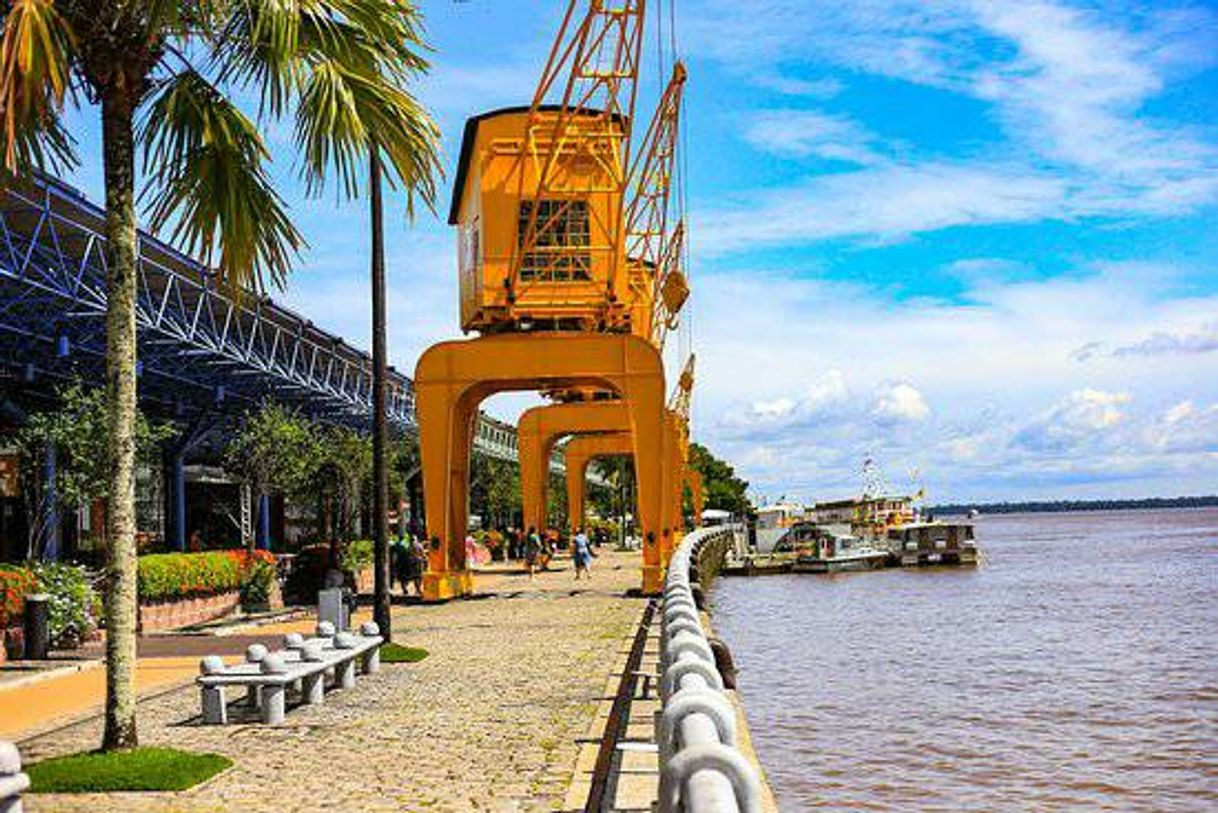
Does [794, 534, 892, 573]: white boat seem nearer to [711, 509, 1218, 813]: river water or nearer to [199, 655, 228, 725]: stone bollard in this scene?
[711, 509, 1218, 813]: river water

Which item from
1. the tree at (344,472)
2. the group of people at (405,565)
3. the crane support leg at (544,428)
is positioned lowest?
the group of people at (405,565)

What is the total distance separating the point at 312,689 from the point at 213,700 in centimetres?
159

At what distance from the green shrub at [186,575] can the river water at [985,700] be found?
11541 millimetres

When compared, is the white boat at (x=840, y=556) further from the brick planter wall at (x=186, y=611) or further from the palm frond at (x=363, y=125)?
the palm frond at (x=363, y=125)


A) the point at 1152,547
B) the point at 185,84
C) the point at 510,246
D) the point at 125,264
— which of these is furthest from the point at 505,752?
the point at 1152,547

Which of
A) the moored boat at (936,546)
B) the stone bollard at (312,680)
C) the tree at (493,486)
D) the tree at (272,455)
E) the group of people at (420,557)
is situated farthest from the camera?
the moored boat at (936,546)

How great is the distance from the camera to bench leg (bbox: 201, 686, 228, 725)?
592 inches

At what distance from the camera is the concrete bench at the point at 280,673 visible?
14.9 meters

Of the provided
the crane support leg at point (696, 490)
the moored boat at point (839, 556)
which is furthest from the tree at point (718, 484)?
the moored boat at point (839, 556)

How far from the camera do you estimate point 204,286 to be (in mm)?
34625

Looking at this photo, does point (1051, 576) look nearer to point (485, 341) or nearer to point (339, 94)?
point (485, 341)

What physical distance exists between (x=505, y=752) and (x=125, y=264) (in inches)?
206

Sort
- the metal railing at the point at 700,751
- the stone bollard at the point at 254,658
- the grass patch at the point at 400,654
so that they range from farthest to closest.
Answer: the grass patch at the point at 400,654
the stone bollard at the point at 254,658
the metal railing at the point at 700,751

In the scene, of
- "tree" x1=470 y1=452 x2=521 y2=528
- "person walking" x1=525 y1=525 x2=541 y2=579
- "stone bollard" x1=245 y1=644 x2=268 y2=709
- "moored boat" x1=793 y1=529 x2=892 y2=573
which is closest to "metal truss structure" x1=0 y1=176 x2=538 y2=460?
"stone bollard" x1=245 y1=644 x2=268 y2=709
